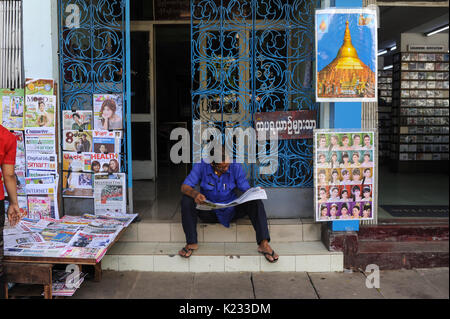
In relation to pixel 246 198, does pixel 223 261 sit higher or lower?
lower

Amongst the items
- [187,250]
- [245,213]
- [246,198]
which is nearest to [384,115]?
[245,213]

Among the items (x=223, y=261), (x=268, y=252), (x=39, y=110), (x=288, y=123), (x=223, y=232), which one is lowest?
(x=223, y=261)

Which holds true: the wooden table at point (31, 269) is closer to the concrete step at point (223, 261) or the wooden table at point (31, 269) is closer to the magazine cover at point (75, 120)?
the concrete step at point (223, 261)

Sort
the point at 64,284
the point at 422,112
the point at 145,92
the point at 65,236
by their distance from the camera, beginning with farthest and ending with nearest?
the point at 422,112
the point at 145,92
the point at 65,236
the point at 64,284

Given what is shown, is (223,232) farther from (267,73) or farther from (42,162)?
(42,162)

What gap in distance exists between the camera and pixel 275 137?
13.4 ft

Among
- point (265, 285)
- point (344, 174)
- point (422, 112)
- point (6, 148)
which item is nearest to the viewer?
point (6, 148)

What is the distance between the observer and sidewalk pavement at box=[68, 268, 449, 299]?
10.7 ft

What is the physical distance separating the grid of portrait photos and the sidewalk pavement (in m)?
0.58

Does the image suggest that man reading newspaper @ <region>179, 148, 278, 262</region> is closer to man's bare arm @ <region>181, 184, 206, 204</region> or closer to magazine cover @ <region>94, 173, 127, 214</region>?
man's bare arm @ <region>181, 184, 206, 204</region>

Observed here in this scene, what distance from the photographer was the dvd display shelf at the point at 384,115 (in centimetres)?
896

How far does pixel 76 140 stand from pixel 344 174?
267cm

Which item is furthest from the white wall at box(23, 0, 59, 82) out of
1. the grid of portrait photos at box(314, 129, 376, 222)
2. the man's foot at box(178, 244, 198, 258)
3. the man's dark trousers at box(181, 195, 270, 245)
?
the grid of portrait photos at box(314, 129, 376, 222)

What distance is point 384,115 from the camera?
361 inches
